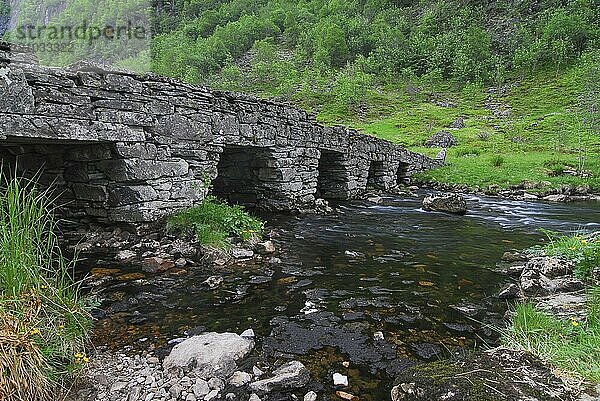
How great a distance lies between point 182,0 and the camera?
156000 millimetres

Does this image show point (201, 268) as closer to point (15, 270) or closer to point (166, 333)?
point (166, 333)

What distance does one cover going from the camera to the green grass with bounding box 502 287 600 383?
2.98 m

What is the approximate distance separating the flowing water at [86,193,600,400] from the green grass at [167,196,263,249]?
2.53 feet

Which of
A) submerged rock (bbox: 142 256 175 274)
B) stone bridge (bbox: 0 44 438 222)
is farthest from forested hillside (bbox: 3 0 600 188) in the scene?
submerged rock (bbox: 142 256 175 274)

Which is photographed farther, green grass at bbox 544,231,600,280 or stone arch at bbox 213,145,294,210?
stone arch at bbox 213,145,294,210

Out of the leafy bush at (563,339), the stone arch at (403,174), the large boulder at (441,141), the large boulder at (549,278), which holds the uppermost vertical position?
the large boulder at (441,141)

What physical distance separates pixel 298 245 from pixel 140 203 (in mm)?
3255

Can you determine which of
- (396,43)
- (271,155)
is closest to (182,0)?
(396,43)

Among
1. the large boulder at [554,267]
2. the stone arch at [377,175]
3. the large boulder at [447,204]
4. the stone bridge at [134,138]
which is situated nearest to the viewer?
the large boulder at [554,267]

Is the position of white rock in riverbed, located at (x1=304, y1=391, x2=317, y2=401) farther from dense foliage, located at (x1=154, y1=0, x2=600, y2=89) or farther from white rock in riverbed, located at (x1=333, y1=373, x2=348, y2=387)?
dense foliage, located at (x1=154, y1=0, x2=600, y2=89)

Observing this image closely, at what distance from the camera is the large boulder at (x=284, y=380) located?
11.0ft

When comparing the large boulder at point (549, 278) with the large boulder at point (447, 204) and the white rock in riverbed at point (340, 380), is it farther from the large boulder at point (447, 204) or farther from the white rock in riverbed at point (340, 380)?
the large boulder at point (447, 204)

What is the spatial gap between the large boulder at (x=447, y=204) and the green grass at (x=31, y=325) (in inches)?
479

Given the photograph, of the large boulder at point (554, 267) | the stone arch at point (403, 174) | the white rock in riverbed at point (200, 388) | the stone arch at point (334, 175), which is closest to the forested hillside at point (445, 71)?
the stone arch at point (403, 174)
